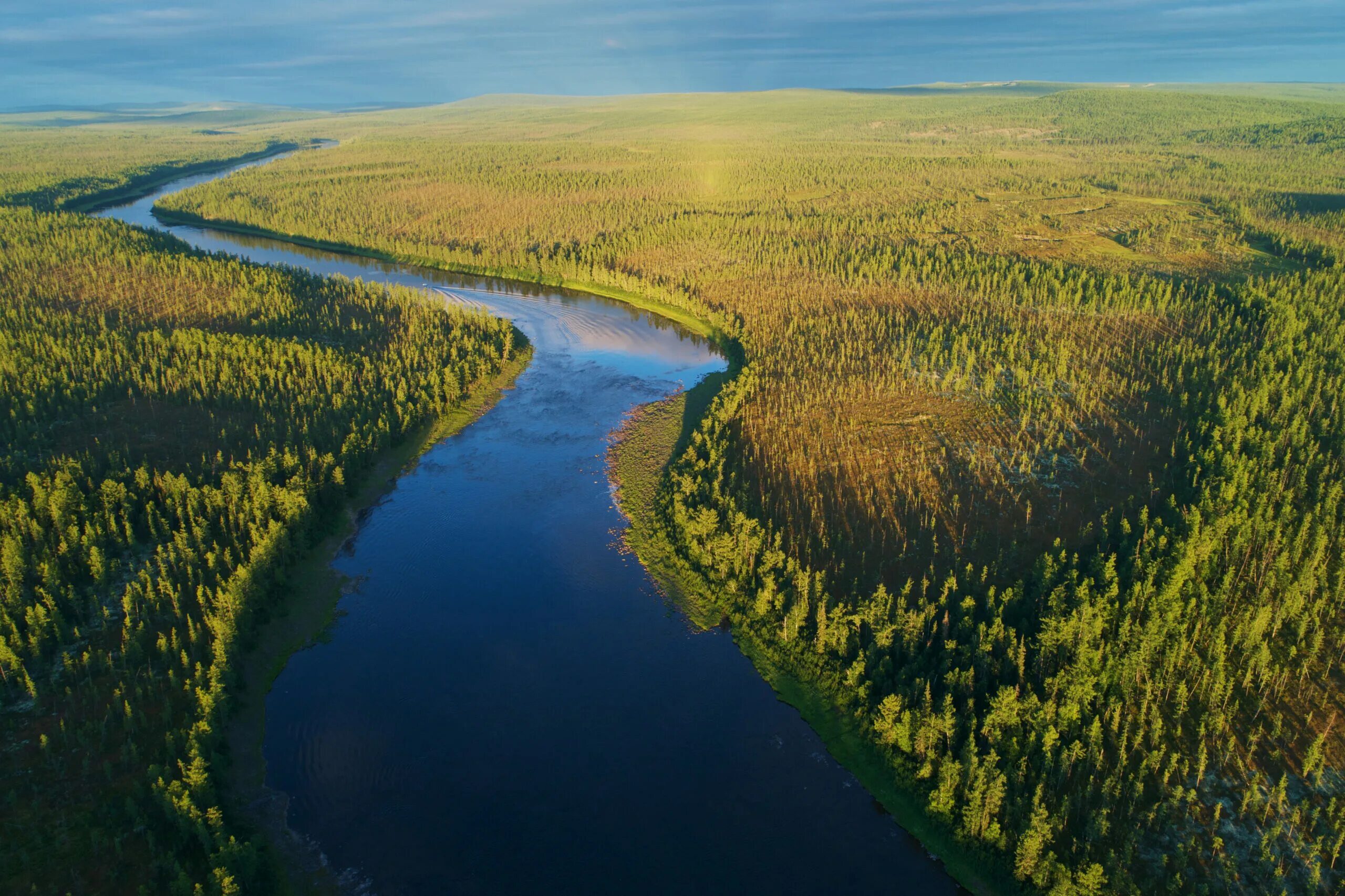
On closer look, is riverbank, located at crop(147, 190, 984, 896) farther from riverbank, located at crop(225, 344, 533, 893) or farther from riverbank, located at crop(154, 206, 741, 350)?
riverbank, located at crop(225, 344, 533, 893)

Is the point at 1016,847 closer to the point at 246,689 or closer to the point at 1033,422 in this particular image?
the point at 246,689

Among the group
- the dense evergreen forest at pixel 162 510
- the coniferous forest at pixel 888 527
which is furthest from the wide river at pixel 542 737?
the dense evergreen forest at pixel 162 510

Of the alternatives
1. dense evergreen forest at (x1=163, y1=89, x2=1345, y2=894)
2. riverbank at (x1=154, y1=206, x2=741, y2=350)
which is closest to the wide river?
dense evergreen forest at (x1=163, y1=89, x2=1345, y2=894)

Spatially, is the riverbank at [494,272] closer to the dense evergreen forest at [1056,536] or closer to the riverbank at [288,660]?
the dense evergreen forest at [1056,536]

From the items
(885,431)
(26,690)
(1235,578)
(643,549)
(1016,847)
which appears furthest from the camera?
(885,431)

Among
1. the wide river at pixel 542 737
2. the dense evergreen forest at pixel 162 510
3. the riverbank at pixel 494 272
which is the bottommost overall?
the wide river at pixel 542 737

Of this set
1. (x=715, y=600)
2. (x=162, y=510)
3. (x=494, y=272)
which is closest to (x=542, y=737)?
(x=715, y=600)

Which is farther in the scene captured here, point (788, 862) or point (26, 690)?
point (26, 690)

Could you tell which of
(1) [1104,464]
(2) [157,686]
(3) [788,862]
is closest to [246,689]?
(2) [157,686]
